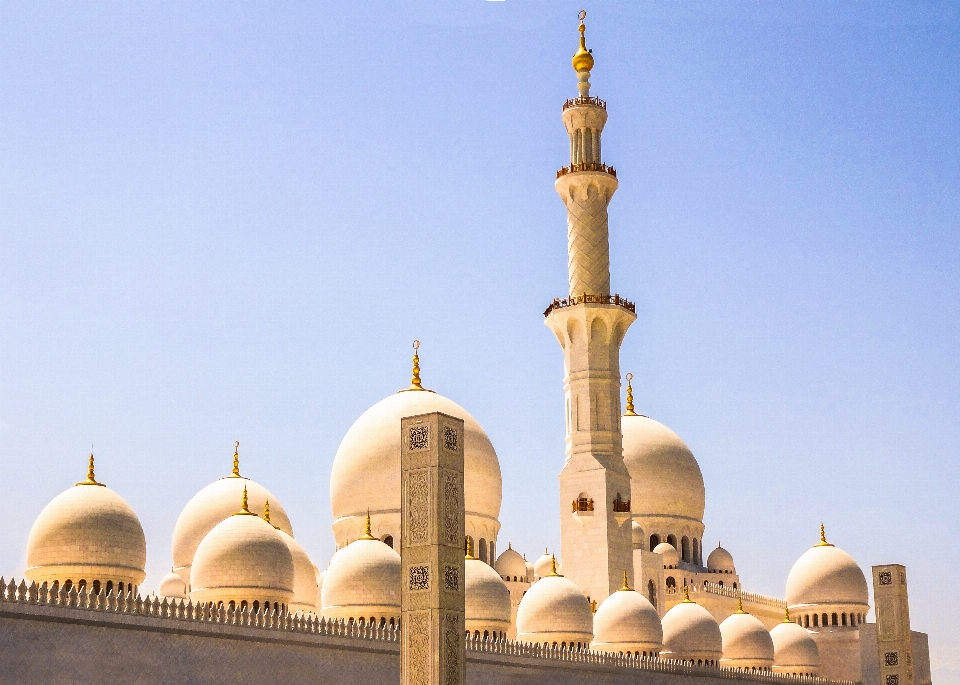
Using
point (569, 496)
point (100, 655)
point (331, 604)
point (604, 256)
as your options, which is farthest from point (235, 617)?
point (604, 256)

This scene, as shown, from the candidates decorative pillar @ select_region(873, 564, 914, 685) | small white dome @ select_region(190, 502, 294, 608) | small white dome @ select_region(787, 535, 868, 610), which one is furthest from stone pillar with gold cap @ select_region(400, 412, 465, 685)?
small white dome @ select_region(787, 535, 868, 610)

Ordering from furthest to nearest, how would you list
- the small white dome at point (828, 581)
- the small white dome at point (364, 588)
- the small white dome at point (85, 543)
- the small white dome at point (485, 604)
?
1. the small white dome at point (828, 581)
2. the small white dome at point (485, 604)
3. the small white dome at point (364, 588)
4. the small white dome at point (85, 543)

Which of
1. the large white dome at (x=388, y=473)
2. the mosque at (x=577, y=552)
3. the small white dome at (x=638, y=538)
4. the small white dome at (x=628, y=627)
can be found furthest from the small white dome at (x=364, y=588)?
the small white dome at (x=638, y=538)

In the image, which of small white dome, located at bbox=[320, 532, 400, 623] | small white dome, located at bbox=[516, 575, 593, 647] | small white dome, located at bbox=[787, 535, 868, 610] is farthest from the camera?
small white dome, located at bbox=[787, 535, 868, 610]

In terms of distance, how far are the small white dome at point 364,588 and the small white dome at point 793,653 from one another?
17.1 m

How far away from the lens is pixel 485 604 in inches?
1352

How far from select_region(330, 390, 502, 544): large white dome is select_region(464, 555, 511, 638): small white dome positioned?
451 cm

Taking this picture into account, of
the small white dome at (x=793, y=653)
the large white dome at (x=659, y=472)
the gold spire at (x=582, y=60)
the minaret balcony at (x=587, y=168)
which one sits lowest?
the small white dome at (x=793, y=653)

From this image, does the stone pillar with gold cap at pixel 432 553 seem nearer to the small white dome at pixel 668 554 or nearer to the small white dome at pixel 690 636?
the small white dome at pixel 690 636

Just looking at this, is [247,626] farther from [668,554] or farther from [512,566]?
[668,554]

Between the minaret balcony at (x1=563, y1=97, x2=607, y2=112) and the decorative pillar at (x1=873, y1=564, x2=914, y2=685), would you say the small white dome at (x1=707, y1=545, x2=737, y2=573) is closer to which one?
the decorative pillar at (x1=873, y1=564, x2=914, y2=685)

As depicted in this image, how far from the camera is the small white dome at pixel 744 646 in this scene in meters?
42.0

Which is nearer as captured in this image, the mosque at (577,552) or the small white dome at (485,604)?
the mosque at (577,552)

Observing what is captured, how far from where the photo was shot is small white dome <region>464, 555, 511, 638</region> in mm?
34250
